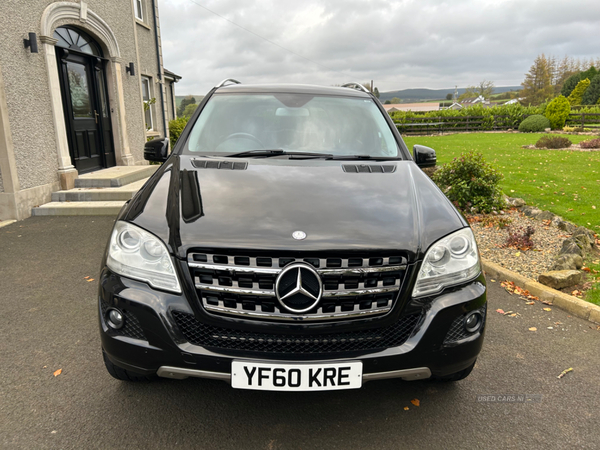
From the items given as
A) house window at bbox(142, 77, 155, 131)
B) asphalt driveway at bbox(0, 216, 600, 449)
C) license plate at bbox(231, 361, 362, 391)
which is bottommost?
asphalt driveway at bbox(0, 216, 600, 449)

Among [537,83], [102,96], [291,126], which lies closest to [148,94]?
[102,96]

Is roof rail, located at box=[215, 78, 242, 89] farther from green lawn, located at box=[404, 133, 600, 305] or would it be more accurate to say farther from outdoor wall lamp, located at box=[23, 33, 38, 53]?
outdoor wall lamp, located at box=[23, 33, 38, 53]

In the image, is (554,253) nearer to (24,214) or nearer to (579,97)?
(24,214)

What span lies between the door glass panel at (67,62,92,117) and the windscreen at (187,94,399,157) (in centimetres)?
683

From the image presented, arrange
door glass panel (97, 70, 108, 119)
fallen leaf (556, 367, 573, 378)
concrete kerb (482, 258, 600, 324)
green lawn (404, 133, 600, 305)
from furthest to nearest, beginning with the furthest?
door glass panel (97, 70, 108, 119) → green lawn (404, 133, 600, 305) → concrete kerb (482, 258, 600, 324) → fallen leaf (556, 367, 573, 378)

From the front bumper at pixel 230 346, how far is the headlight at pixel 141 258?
0.04 metres

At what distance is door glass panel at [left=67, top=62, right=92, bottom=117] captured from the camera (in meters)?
8.80

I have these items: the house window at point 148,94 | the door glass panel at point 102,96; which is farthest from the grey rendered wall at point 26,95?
the house window at point 148,94

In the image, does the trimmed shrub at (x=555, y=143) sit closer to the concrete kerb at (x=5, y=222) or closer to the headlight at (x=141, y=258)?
the concrete kerb at (x=5, y=222)

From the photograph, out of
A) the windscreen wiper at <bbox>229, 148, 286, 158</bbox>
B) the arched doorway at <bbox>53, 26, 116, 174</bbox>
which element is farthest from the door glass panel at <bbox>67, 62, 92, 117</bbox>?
the windscreen wiper at <bbox>229, 148, 286, 158</bbox>

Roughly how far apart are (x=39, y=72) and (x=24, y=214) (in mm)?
2525

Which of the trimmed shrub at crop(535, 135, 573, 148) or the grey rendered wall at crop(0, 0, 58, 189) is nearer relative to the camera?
the grey rendered wall at crop(0, 0, 58, 189)

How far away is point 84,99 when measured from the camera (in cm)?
935

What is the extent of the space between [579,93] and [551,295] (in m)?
51.8
